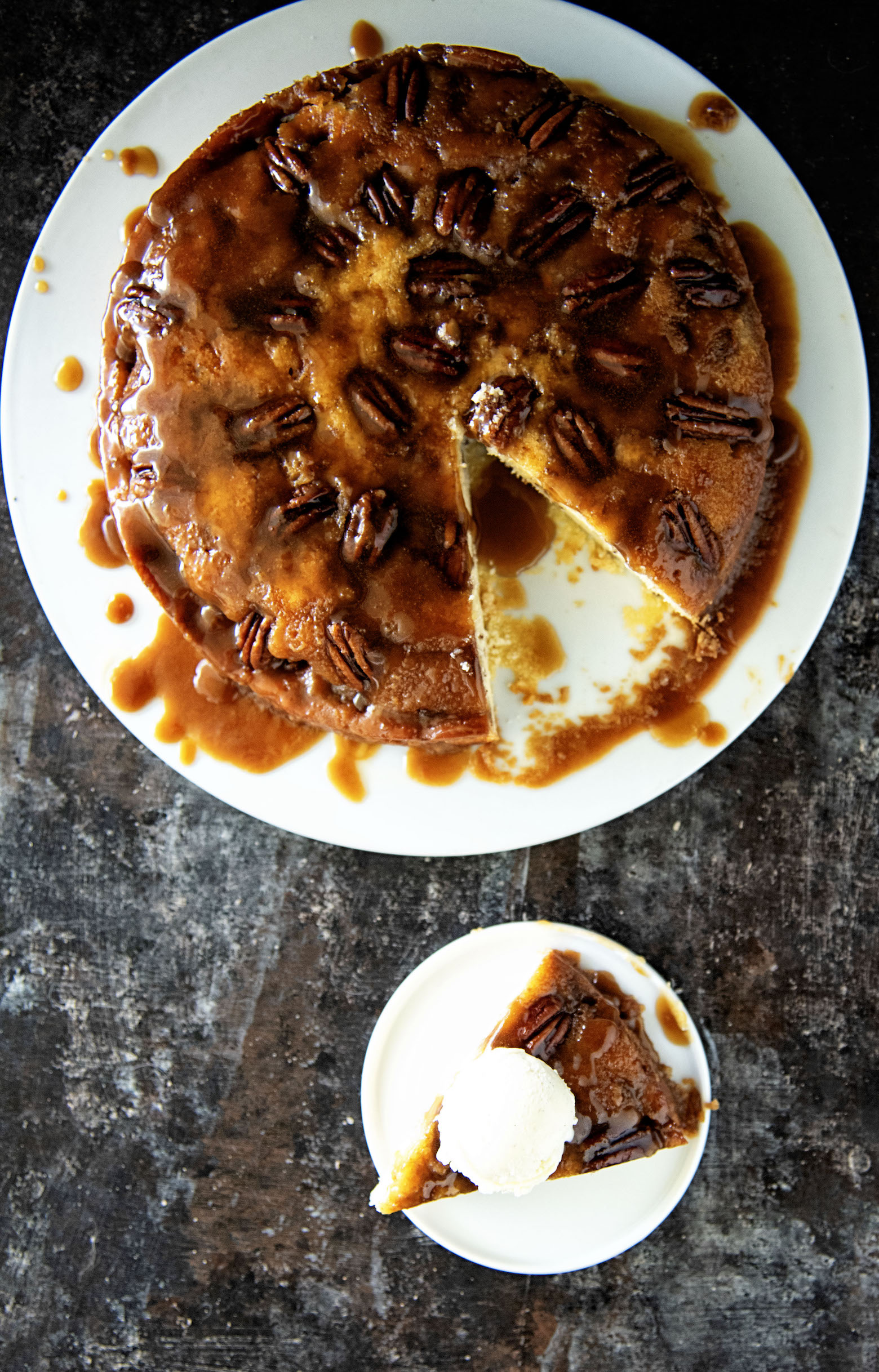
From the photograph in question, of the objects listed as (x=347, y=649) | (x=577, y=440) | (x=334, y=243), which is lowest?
(x=347, y=649)

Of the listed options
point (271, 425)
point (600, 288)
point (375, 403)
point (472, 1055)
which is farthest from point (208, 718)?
point (600, 288)

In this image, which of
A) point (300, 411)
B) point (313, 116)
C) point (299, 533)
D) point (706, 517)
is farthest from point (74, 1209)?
point (313, 116)

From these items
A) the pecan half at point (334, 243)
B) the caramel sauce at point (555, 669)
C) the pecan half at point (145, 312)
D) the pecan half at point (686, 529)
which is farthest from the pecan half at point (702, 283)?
the pecan half at point (145, 312)

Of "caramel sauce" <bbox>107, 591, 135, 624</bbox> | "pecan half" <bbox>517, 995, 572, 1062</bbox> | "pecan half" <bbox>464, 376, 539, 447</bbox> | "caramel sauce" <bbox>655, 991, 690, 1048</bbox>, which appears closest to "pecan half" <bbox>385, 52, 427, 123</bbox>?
"pecan half" <bbox>464, 376, 539, 447</bbox>

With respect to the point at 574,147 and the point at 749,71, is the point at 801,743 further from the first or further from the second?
the point at 749,71

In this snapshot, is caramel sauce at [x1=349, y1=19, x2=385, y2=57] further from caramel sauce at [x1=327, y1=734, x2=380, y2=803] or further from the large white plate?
caramel sauce at [x1=327, y1=734, x2=380, y2=803]

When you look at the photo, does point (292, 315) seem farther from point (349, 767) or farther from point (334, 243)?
point (349, 767)

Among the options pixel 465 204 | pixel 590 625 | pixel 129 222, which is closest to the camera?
pixel 465 204
